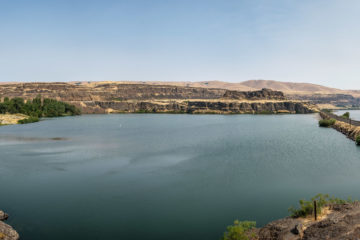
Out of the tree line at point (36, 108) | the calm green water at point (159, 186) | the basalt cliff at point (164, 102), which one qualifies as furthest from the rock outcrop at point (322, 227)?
the basalt cliff at point (164, 102)

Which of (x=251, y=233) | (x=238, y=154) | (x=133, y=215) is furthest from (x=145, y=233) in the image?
(x=238, y=154)

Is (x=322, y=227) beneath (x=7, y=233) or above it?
above

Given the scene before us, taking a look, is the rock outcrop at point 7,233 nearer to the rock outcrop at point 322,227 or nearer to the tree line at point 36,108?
the rock outcrop at point 322,227

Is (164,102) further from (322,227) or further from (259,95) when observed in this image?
(322,227)

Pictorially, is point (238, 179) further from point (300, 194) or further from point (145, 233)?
point (145, 233)

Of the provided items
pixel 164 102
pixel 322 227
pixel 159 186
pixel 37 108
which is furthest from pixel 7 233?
pixel 164 102

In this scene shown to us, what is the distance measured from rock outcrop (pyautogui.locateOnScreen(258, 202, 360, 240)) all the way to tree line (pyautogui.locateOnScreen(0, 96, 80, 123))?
10297cm

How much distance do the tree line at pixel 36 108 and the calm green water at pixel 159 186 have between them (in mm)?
72352

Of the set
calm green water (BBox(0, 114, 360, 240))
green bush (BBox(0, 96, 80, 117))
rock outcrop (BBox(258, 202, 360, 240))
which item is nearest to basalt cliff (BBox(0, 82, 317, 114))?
Result: green bush (BBox(0, 96, 80, 117))

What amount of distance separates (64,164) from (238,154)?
23.4 meters

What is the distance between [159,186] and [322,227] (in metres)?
15.0

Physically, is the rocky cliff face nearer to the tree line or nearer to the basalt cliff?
the basalt cliff

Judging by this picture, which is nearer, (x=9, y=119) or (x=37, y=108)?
(x=9, y=119)

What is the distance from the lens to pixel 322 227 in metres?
15.2
